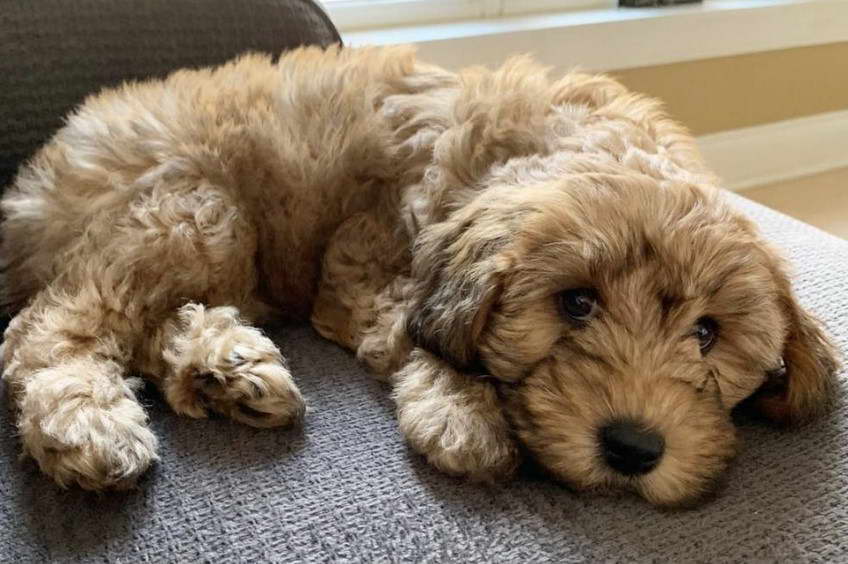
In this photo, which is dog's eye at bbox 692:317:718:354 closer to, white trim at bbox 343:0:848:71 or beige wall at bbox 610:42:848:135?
white trim at bbox 343:0:848:71

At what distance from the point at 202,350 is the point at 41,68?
884 millimetres

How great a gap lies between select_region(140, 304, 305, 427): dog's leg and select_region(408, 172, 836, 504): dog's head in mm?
305

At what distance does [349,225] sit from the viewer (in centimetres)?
193

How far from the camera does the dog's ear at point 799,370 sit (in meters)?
1.56

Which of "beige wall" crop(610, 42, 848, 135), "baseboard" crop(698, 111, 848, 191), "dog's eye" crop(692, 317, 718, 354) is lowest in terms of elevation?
"baseboard" crop(698, 111, 848, 191)

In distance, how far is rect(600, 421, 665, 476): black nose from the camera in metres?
1.36

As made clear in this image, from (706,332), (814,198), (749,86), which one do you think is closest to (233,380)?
(706,332)

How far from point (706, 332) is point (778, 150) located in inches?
125

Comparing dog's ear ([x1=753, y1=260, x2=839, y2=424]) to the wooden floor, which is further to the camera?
the wooden floor

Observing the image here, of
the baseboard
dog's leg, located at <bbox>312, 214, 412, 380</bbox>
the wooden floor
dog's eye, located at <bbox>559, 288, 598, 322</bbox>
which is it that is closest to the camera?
dog's eye, located at <bbox>559, 288, 598, 322</bbox>

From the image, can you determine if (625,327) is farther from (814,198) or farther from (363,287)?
(814,198)

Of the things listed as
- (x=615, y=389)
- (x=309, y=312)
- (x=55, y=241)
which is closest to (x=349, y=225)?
(x=309, y=312)

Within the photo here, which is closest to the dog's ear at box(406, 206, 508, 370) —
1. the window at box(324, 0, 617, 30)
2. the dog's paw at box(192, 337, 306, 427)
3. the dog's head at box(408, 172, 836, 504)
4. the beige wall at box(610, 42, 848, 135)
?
the dog's head at box(408, 172, 836, 504)

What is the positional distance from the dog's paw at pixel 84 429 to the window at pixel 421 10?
6.38 feet
